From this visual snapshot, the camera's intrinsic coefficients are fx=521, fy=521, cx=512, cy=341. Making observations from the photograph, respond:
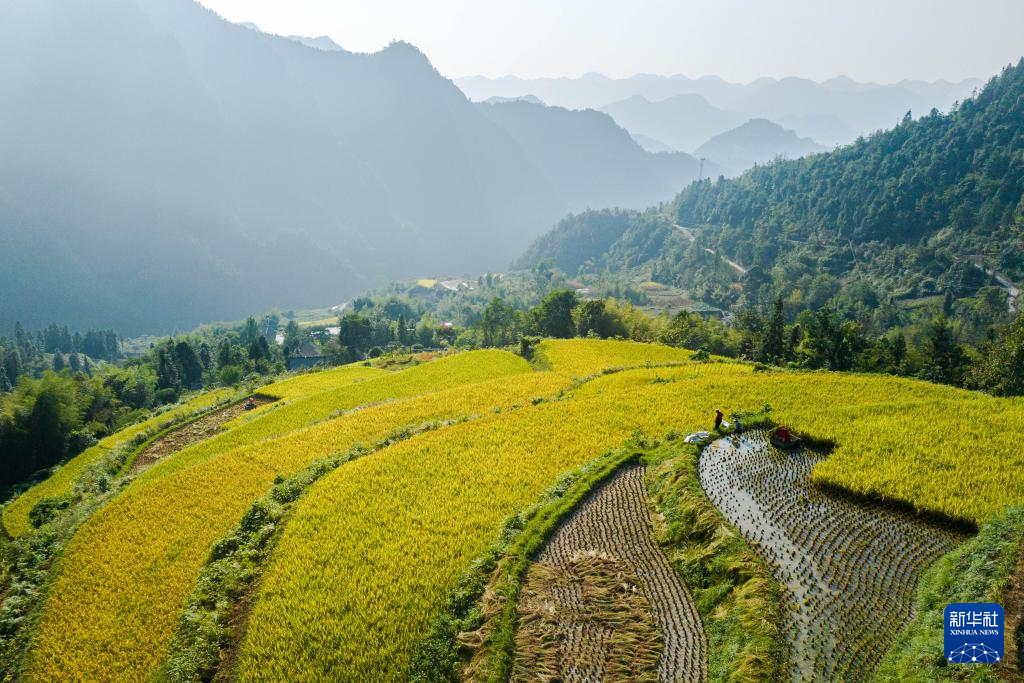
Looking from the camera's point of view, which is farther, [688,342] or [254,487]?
[688,342]

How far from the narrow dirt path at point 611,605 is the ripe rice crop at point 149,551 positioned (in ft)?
37.6

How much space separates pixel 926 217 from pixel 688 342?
105m

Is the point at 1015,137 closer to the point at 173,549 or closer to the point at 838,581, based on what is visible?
the point at 838,581

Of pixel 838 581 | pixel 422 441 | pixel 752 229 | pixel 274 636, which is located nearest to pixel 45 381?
pixel 422 441

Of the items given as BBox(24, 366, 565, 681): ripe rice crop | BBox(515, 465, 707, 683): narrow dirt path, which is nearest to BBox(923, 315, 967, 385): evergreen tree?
BBox(24, 366, 565, 681): ripe rice crop

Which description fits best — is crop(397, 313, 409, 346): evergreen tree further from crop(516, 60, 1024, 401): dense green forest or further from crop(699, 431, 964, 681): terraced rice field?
crop(699, 431, 964, 681): terraced rice field

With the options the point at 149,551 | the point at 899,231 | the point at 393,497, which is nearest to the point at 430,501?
the point at 393,497

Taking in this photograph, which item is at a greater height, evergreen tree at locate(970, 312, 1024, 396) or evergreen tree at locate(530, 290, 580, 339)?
evergreen tree at locate(530, 290, 580, 339)

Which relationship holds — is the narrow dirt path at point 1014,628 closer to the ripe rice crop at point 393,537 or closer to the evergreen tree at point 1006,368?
the ripe rice crop at point 393,537

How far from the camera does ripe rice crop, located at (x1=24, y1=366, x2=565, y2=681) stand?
51.6 feet

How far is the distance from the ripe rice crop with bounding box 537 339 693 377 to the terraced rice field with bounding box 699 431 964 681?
2257 centimetres

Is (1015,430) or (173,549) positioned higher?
(1015,430)

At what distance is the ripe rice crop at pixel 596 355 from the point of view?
1821 inches

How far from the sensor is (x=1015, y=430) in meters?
21.5
